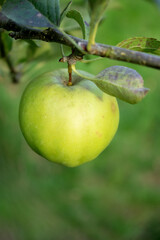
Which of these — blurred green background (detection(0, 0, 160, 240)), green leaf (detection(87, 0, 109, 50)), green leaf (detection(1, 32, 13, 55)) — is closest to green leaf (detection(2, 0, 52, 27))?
green leaf (detection(87, 0, 109, 50))

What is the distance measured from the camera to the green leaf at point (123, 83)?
49cm

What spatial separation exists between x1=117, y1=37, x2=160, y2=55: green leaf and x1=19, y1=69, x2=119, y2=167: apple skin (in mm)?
124

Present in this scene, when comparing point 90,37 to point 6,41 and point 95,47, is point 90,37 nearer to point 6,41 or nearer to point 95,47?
point 95,47

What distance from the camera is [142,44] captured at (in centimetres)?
61

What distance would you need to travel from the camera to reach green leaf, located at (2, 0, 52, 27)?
528mm

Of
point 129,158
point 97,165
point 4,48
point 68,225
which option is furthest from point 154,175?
point 4,48

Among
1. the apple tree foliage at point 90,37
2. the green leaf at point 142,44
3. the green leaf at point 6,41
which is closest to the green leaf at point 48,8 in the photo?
the apple tree foliage at point 90,37

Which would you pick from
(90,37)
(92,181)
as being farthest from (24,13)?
(92,181)

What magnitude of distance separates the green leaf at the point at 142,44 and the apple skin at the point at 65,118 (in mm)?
124

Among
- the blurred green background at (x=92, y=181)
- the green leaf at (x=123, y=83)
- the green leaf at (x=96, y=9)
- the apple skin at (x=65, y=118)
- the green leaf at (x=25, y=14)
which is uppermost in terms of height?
the green leaf at (x=96, y=9)

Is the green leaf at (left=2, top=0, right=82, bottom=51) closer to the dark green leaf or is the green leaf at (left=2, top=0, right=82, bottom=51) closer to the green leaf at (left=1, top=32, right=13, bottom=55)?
the dark green leaf

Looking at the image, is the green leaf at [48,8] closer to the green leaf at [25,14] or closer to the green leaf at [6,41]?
the green leaf at [25,14]

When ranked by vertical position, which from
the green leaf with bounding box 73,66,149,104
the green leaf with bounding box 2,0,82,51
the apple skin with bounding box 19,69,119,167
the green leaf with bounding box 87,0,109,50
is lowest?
the apple skin with bounding box 19,69,119,167

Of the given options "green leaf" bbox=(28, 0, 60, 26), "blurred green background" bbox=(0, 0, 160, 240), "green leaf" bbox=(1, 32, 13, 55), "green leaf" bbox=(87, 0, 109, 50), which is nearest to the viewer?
"green leaf" bbox=(87, 0, 109, 50)
